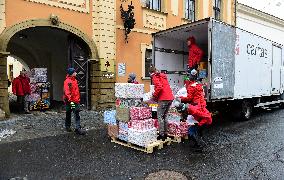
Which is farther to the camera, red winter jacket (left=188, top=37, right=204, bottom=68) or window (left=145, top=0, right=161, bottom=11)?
window (left=145, top=0, right=161, bottom=11)

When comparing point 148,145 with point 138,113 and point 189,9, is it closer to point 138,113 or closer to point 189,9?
point 138,113

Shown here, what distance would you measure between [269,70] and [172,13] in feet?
20.0

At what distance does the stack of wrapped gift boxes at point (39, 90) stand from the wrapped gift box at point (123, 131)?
6.81 metres

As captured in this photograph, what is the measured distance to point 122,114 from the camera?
7.12 m

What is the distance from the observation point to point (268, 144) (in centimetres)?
739

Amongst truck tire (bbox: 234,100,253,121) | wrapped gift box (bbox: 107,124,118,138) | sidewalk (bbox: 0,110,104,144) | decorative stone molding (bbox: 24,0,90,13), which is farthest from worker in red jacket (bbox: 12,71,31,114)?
truck tire (bbox: 234,100,253,121)

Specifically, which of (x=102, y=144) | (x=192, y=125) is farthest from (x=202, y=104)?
(x=102, y=144)

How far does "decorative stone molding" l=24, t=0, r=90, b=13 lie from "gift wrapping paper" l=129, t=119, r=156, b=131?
6.87 metres

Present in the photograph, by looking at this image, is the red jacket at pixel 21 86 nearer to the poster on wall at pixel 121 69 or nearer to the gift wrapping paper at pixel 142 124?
the poster on wall at pixel 121 69

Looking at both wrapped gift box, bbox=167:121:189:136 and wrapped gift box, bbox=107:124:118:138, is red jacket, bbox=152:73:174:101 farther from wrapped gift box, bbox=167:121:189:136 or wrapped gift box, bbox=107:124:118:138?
wrapped gift box, bbox=107:124:118:138

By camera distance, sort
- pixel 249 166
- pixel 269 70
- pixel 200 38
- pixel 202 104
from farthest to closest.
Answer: pixel 269 70, pixel 200 38, pixel 202 104, pixel 249 166

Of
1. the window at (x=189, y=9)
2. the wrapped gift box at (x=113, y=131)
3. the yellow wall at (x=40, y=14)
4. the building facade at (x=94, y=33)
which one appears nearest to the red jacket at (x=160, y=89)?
the wrapped gift box at (x=113, y=131)

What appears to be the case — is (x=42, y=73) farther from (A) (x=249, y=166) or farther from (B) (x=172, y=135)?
(A) (x=249, y=166)

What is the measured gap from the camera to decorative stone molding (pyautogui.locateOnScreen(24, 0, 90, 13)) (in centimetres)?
1138
